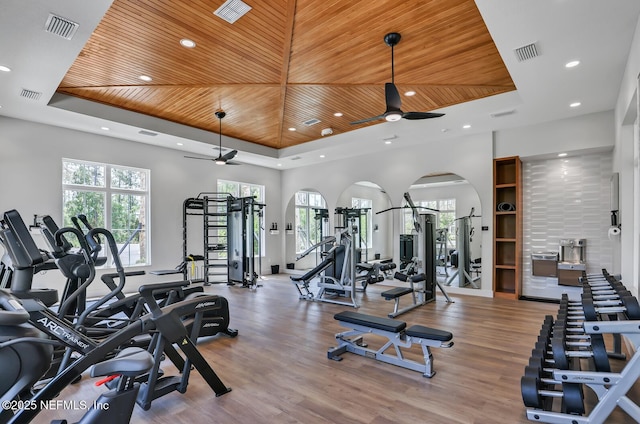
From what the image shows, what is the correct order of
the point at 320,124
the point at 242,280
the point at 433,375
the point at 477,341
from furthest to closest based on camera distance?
the point at 242,280 < the point at 320,124 < the point at 477,341 < the point at 433,375

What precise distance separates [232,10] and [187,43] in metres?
0.91

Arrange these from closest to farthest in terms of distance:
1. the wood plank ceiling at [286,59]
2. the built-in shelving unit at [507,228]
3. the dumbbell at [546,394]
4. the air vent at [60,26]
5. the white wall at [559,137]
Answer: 1. the dumbbell at [546,394]
2. the air vent at [60,26]
3. the wood plank ceiling at [286,59]
4. the white wall at [559,137]
5. the built-in shelving unit at [507,228]

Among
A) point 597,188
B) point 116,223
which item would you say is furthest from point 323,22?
point 116,223

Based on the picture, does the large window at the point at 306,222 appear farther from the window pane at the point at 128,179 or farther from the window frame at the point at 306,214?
the window pane at the point at 128,179

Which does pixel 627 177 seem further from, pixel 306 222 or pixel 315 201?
pixel 315 201

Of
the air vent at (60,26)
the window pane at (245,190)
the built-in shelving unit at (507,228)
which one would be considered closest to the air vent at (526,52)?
the built-in shelving unit at (507,228)

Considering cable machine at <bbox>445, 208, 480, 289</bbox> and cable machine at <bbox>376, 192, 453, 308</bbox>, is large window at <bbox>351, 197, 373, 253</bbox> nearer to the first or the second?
cable machine at <bbox>445, 208, 480, 289</bbox>

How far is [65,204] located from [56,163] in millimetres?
795

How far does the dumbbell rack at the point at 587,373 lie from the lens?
2.06m

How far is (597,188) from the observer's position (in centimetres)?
605

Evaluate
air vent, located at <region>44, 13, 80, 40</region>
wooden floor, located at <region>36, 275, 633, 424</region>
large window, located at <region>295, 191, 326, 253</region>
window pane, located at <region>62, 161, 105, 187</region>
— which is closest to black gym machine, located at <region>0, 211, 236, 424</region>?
wooden floor, located at <region>36, 275, 633, 424</region>

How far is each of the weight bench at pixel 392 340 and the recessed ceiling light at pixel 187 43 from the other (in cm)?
363

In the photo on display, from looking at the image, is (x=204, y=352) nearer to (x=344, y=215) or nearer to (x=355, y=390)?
(x=355, y=390)

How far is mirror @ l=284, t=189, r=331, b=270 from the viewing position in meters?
10.6
